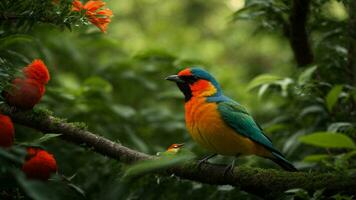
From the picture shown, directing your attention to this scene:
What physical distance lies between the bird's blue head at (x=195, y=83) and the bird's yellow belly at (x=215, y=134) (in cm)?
40

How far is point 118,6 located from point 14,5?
28.2 feet

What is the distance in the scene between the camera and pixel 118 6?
11.7 meters

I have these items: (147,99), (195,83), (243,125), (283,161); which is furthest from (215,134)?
(147,99)

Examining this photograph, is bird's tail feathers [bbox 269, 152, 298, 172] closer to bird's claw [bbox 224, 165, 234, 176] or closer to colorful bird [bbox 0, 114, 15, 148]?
bird's claw [bbox 224, 165, 234, 176]

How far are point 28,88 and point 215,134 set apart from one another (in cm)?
148

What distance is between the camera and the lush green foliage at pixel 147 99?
3.22 metres

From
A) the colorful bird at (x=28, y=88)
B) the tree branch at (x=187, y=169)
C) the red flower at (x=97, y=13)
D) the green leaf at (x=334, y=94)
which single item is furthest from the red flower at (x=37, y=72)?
the green leaf at (x=334, y=94)

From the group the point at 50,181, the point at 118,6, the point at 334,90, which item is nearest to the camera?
the point at 50,181

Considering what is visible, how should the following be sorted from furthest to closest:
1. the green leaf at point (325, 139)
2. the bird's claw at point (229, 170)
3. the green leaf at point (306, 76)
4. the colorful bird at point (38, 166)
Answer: the green leaf at point (306, 76) < the bird's claw at point (229, 170) < the colorful bird at point (38, 166) < the green leaf at point (325, 139)

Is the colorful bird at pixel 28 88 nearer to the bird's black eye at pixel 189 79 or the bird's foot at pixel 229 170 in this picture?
the bird's foot at pixel 229 170

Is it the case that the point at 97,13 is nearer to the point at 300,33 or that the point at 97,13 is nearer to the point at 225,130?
the point at 225,130

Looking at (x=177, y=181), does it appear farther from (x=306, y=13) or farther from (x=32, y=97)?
(x=306, y=13)

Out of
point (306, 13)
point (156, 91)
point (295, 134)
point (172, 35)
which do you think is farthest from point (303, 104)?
point (172, 35)

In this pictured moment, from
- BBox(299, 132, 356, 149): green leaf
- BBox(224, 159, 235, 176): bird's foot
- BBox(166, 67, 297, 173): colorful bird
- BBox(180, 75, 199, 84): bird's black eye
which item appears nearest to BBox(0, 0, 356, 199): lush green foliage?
BBox(299, 132, 356, 149): green leaf
